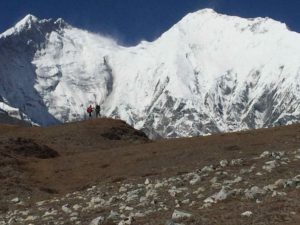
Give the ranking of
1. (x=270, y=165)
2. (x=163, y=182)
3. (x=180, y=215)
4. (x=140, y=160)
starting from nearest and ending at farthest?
(x=180, y=215), (x=270, y=165), (x=163, y=182), (x=140, y=160)

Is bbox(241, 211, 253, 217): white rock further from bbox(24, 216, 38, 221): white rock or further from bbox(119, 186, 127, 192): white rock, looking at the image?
bbox(119, 186, 127, 192): white rock

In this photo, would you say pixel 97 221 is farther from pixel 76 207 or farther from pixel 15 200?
pixel 15 200

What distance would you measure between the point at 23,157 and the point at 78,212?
33.4 meters

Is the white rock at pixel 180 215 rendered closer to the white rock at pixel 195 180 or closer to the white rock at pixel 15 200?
the white rock at pixel 195 180

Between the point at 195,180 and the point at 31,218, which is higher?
the point at 195,180

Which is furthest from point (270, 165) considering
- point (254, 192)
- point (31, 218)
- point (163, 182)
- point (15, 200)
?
point (15, 200)

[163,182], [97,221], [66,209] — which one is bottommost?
[97,221]

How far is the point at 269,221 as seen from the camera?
21328 millimetres

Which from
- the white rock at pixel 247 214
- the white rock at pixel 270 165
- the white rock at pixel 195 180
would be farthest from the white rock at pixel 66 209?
the white rock at pixel 247 214

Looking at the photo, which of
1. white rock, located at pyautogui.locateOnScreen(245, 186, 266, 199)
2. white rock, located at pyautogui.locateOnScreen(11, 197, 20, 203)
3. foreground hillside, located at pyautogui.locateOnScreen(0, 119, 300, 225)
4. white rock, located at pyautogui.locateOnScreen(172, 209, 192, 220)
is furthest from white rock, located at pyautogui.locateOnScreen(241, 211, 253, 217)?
white rock, located at pyautogui.locateOnScreen(11, 197, 20, 203)

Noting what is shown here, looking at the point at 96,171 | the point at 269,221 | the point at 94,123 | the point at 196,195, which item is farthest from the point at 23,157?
the point at 269,221

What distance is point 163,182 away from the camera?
33188mm

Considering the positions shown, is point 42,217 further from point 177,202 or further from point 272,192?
point 272,192

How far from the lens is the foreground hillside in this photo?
24.1 metres
